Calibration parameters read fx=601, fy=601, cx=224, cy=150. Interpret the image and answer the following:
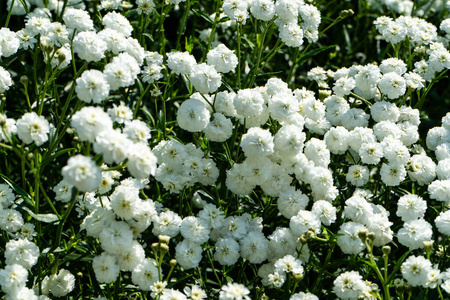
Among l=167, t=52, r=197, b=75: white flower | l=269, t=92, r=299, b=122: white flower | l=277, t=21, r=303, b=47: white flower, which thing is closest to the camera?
l=269, t=92, r=299, b=122: white flower

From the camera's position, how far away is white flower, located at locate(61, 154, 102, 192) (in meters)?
2.50

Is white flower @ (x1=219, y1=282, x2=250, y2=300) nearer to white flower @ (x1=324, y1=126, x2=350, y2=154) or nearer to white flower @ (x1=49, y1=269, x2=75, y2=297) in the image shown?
white flower @ (x1=49, y1=269, x2=75, y2=297)

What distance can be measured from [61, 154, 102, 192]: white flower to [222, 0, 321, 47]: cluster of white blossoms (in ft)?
5.34

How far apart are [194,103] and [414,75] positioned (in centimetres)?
158

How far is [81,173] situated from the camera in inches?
98.9

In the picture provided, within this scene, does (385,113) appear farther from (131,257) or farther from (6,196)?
(6,196)

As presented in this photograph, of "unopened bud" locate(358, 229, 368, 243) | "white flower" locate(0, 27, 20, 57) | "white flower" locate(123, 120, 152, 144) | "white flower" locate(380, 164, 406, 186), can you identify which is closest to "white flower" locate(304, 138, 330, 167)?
"white flower" locate(380, 164, 406, 186)

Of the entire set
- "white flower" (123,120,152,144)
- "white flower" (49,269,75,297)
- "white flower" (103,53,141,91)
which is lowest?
"white flower" (49,269,75,297)

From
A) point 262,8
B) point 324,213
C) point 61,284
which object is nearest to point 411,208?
point 324,213

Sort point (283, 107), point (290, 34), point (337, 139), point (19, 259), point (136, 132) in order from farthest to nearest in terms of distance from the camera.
→ 1. point (290, 34)
2. point (337, 139)
3. point (283, 107)
4. point (19, 259)
5. point (136, 132)

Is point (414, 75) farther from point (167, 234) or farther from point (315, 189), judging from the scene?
point (167, 234)

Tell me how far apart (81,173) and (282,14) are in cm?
178

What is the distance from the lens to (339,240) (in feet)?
10.6

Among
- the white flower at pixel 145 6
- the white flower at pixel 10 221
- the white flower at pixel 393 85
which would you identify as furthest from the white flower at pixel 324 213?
the white flower at pixel 145 6
